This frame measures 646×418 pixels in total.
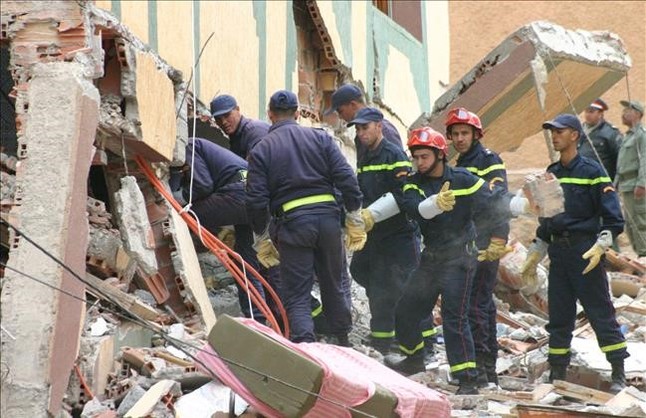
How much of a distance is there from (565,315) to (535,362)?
0.79 meters

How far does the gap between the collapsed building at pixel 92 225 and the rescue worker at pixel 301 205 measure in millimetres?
719

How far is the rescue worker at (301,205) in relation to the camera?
8.44m

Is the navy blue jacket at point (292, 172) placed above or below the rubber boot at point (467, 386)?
above

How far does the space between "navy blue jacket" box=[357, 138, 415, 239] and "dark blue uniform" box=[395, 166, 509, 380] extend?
0.44 m

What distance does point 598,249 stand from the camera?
846cm

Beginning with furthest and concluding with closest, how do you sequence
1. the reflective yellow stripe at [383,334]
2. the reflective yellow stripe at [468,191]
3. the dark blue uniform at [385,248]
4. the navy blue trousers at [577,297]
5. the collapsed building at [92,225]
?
the reflective yellow stripe at [383,334], the dark blue uniform at [385,248], the navy blue trousers at [577,297], the reflective yellow stripe at [468,191], the collapsed building at [92,225]

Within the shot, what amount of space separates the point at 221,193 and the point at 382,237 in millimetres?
Result: 1223

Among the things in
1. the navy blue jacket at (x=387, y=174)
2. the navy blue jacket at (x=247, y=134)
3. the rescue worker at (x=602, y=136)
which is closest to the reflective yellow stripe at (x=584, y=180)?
the navy blue jacket at (x=387, y=174)

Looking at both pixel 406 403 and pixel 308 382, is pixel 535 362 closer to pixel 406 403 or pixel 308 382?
pixel 406 403

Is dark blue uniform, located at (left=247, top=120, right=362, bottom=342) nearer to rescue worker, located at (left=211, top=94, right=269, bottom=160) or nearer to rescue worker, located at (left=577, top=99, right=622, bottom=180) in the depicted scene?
rescue worker, located at (left=211, top=94, right=269, bottom=160)

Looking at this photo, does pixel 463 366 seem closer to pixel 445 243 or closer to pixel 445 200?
pixel 445 243

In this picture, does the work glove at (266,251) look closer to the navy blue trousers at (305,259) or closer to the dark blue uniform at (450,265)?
the navy blue trousers at (305,259)

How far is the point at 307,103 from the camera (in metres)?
14.2

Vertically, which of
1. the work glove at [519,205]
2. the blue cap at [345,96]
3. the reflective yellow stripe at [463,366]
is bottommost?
the reflective yellow stripe at [463,366]
